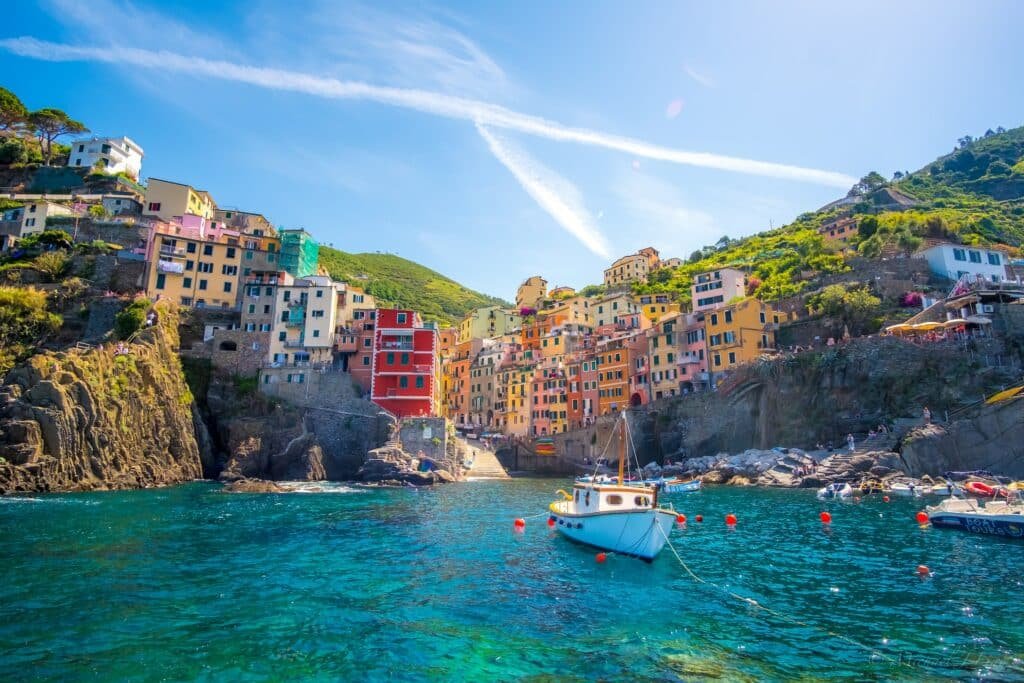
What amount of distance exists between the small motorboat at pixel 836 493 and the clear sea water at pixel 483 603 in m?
8.51

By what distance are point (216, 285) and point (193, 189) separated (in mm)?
19055

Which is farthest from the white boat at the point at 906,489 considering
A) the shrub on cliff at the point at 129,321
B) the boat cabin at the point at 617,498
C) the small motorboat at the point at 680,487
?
the shrub on cliff at the point at 129,321

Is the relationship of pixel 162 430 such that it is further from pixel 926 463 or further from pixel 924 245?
pixel 924 245

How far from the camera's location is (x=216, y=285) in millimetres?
61000

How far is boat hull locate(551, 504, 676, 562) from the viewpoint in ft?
66.4

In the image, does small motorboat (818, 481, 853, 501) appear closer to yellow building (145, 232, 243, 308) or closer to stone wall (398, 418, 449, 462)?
stone wall (398, 418, 449, 462)

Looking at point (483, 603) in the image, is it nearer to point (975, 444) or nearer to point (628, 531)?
point (628, 531)

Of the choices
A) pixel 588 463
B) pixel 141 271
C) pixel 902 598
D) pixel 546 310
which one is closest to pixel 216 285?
pixel 141 271

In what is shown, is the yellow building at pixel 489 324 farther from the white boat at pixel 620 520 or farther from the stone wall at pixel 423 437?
the white boat at pixel 620 520

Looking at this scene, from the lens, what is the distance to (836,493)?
3634 cm

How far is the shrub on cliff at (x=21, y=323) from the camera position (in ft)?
155

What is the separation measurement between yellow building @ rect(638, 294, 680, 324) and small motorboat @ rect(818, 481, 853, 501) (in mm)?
46897

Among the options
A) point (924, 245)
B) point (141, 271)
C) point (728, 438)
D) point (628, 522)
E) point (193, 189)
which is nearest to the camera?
point (628, 522)

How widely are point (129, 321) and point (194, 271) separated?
1078 cm
